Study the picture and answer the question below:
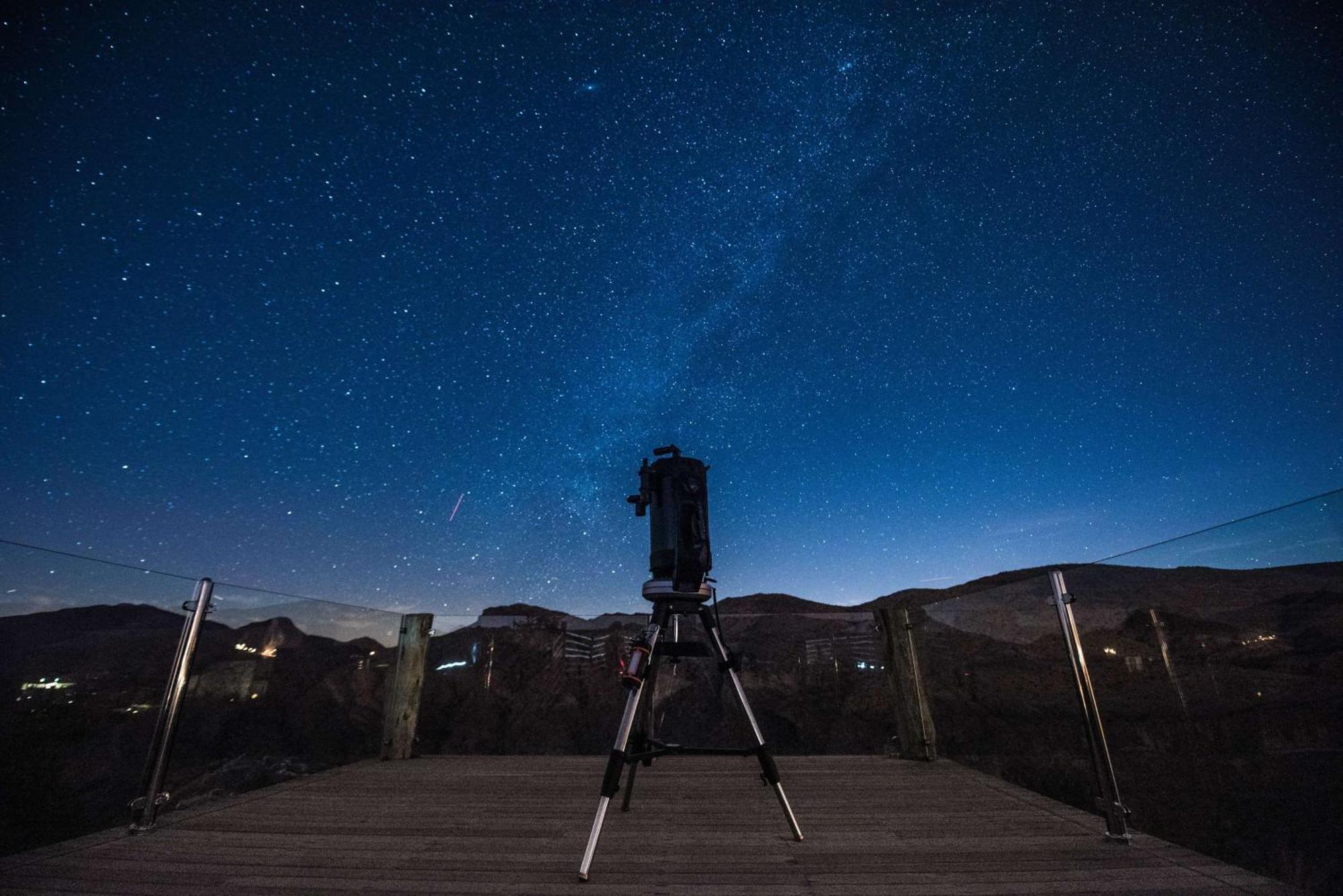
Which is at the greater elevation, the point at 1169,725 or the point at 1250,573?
the point at 1250,573

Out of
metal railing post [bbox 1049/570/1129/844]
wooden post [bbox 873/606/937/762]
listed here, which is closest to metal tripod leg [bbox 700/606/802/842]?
metal railing post [bbox 1049/570/1129/844]

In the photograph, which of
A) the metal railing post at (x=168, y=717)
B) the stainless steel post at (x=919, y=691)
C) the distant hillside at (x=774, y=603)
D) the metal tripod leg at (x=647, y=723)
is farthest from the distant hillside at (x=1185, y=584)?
the distant hillside at (x=774, y=603)

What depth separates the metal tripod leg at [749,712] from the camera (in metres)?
2.32

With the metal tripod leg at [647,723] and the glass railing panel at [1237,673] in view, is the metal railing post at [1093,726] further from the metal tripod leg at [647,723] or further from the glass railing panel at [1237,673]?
the metal tripod leg at [647,723]

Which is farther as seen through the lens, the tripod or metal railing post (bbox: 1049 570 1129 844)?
metal railing post (bbox: 1049 570 1129 844)

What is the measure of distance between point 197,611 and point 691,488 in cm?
345

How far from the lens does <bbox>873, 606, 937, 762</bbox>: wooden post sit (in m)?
4.55

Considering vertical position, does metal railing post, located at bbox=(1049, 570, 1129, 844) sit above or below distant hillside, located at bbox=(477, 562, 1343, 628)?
below

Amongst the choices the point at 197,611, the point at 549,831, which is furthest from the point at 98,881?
the point at 549,831

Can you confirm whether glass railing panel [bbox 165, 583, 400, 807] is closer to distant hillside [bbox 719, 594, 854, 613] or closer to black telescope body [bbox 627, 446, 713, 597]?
black telescope body [bbox 627, 446, 713, 597]

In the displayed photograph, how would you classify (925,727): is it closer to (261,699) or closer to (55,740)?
(261,699)

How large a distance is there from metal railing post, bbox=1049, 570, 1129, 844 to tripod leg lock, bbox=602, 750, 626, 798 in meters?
2.75

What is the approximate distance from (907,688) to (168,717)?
5840 mm

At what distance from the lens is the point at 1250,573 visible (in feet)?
8.70
